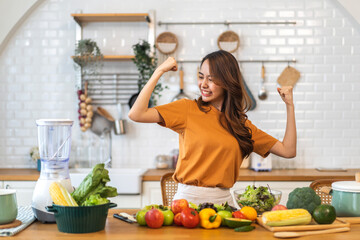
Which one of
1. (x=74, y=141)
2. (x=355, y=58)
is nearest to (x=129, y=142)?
(x=74, y=141)

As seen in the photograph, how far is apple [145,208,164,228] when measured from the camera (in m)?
1.82

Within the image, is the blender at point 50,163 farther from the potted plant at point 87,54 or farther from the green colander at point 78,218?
the potted plant at point 87,54

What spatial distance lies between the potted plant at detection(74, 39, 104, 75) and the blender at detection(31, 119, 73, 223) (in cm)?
216

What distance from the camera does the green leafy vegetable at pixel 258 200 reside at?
2.01 m

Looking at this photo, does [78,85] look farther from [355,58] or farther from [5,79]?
[355,58]

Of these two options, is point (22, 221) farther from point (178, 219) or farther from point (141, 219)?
point (178, 219)

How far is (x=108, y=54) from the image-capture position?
448 centimetres

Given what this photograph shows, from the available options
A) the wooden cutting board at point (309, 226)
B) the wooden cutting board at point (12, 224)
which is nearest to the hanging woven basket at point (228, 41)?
the wooden cutting board at point (309, 226)

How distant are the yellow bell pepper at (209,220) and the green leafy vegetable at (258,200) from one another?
0.23 metres

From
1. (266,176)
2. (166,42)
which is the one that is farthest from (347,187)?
(166,42)

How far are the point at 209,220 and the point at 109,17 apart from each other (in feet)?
9.91

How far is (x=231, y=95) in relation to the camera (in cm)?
244

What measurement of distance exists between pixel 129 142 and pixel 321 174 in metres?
1.92

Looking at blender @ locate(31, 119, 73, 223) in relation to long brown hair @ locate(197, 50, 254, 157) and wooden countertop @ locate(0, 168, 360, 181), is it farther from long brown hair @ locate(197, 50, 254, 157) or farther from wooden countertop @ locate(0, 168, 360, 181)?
wooden countertop @ locate(0, 168, 360, 181)
